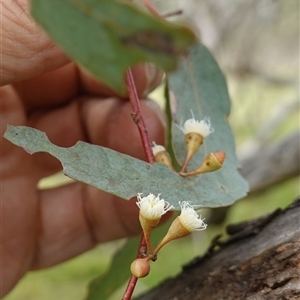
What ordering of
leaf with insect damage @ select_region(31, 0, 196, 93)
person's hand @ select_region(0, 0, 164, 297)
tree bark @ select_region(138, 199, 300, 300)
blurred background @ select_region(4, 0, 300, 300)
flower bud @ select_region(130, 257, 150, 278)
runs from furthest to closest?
blurred background @ select_region(4, 0, 300, 300), person's hand @ select_region(0, 0, 164, 297), tree bark @ select_region(138, 199, 300, 300), flower bud @ select_region(130, 257, 150, 278), leaf with insect damage @ select_region(31, 0, 196, 93)

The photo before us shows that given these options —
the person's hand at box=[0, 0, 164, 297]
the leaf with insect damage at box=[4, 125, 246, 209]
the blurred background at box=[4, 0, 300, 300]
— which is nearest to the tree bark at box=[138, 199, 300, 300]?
the leaf with insect damage at box=[4, 125, 246, 209]

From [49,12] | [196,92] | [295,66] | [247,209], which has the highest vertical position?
[49,12]

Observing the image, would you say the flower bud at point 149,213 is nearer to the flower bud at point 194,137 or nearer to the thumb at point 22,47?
the flower bud at point 194,137

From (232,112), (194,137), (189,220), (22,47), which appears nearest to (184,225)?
(189,220)

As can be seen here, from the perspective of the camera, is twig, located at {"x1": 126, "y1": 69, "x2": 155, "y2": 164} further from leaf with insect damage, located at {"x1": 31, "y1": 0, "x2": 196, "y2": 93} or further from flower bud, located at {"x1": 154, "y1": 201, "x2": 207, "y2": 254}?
leaf with insect damage, located at {"x1": 31, "y1": 0, "x2": 196, "y2": 93}

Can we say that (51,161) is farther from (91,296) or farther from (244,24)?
(244,24)

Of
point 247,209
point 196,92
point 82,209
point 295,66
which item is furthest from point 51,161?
point 295,66
